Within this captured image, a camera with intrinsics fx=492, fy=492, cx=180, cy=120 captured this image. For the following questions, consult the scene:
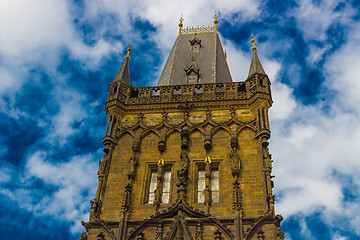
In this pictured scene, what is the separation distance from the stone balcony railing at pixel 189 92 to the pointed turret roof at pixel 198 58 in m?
2.04

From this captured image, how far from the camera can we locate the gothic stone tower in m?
19.1

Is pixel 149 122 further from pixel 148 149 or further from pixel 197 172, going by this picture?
pixel 197 172

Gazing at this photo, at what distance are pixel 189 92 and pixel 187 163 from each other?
4.91m

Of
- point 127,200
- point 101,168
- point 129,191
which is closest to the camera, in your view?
point 127,200

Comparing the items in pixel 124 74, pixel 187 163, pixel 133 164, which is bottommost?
pixel 133 164

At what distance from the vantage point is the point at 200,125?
23.1 meters

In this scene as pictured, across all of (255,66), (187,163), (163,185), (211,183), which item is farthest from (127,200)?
(255,66)

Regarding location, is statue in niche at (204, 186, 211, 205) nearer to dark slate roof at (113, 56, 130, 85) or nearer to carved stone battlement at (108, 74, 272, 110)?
carved stone battlement at (108, 74, 272, 110)

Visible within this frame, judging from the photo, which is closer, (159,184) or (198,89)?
(159,184)

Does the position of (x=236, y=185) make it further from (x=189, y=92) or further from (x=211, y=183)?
(x=189, y=92)

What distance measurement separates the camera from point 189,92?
25.1m

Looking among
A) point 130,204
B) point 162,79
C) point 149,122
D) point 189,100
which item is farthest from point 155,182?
point 162,79

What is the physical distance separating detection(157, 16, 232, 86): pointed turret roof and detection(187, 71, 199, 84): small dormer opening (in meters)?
0.18

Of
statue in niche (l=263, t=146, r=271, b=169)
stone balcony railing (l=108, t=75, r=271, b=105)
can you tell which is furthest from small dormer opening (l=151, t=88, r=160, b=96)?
→ statue in niche (l=263, t=146, r=271, b=169)
